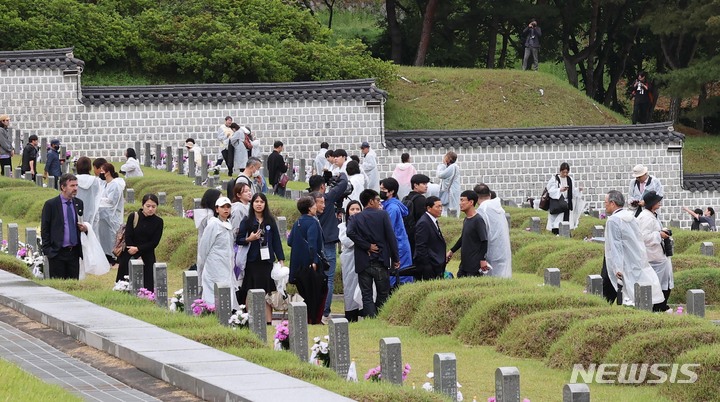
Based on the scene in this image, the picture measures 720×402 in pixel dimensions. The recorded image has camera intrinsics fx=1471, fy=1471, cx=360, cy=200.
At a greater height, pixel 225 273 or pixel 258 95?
pixel 258 95

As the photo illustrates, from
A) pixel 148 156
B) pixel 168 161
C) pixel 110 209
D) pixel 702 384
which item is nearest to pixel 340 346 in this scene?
pixel 702 384

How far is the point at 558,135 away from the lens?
4331 centimetres

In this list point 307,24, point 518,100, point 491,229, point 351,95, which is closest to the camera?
A: point 491,229

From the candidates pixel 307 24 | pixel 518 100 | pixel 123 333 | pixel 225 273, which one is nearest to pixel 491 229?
pixel 225 273

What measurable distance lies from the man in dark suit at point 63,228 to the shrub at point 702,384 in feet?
25.3

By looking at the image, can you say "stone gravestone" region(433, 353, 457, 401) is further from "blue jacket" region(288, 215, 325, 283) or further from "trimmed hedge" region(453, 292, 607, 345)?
"blue jacket" region(288, 215, 325, 283)

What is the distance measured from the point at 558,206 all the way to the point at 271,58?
18.2 meters

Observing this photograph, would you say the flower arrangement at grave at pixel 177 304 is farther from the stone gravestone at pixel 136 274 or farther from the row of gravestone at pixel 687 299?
the row of gravestone at pixel 687 299

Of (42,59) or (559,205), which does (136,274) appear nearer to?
(559,205)

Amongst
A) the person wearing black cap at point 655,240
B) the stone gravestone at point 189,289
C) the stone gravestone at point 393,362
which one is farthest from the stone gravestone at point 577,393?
the person wearing black cap at point 655,240

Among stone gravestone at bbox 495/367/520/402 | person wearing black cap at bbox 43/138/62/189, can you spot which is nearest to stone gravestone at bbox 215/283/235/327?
stone gravestone at bbox 495/367/520/402

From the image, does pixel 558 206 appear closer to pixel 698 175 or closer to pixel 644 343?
pixel 644 343

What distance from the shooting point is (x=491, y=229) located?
697 inches

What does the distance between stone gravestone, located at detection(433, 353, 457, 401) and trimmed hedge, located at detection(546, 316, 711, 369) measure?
2795mm
